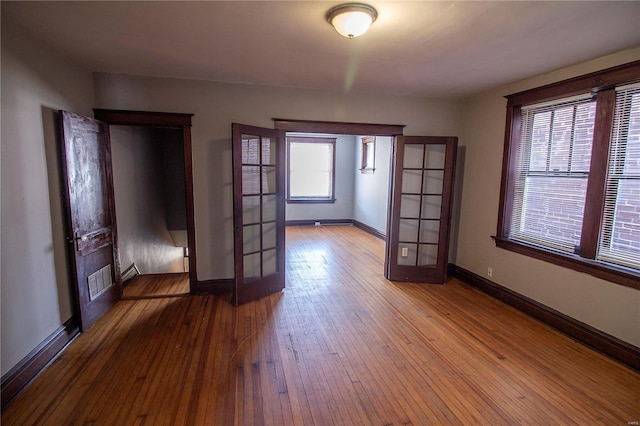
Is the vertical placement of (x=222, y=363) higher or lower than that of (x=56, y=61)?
lower

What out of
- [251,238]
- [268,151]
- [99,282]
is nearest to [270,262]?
[251,238]

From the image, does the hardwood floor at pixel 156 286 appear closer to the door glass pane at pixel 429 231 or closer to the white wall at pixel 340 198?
the door glass pane at pixel 429 231

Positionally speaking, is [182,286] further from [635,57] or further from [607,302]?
[635,57]

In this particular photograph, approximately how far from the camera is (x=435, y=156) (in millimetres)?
4137

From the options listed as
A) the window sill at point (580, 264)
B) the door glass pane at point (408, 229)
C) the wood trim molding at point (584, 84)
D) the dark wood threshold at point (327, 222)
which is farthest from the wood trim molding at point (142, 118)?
the dark wood threshold at point (327, 222)

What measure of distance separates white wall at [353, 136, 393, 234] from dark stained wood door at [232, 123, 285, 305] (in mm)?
2840

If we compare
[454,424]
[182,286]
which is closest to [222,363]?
[454,424]

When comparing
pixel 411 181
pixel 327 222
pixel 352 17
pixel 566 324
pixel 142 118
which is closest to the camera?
pixel 352 17

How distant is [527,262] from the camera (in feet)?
10.9

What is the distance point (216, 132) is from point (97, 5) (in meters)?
1.70

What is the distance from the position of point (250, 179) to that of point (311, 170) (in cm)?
498

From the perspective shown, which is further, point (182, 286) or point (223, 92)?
point (182, 286)

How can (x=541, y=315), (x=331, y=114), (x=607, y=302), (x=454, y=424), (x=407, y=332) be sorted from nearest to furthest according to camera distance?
(x=454, y=424)
(x=607, y=302)
(x=407, y=332)
(x=541, y=315)
(x=331, y=114)

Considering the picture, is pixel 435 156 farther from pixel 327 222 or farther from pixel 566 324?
pixel 327 222
